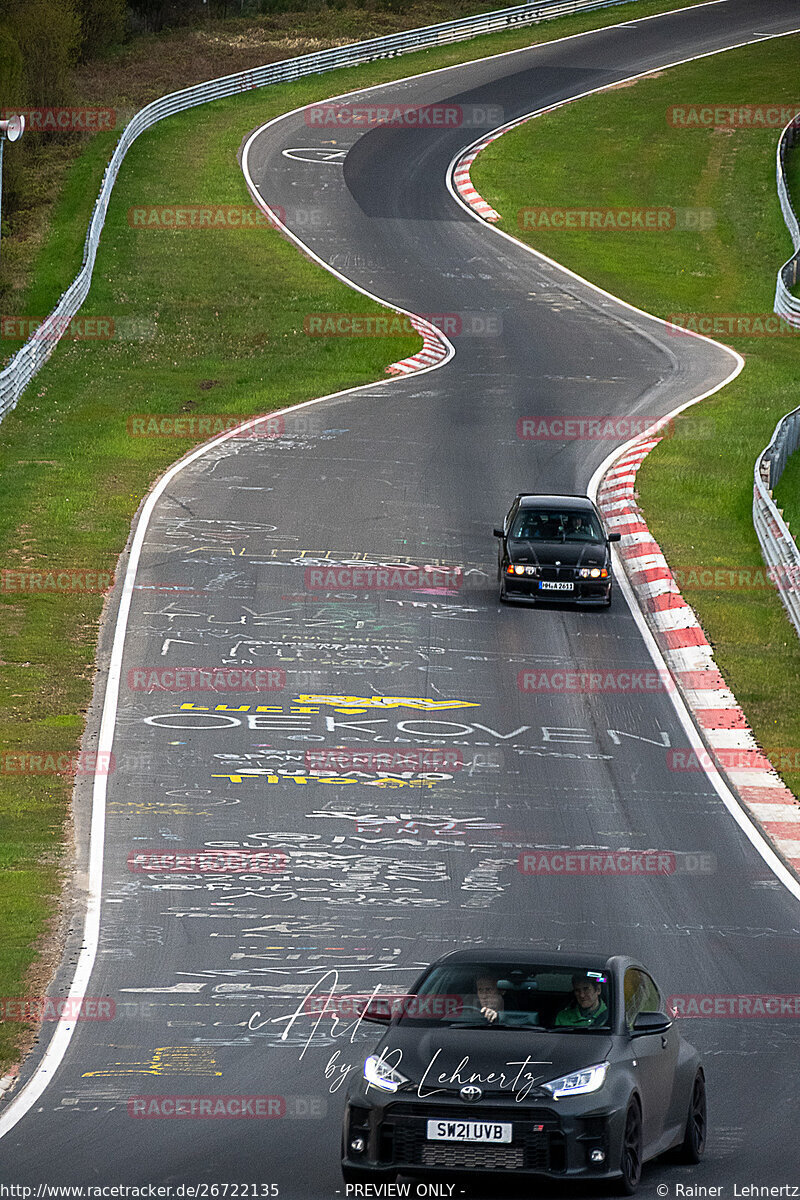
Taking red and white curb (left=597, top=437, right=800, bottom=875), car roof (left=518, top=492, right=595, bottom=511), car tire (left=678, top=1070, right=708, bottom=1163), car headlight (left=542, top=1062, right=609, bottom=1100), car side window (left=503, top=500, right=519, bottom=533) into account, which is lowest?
red and white curb (left=597, top=437, right=800, bottom=875)

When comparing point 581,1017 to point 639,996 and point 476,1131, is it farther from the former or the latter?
point 476,1131

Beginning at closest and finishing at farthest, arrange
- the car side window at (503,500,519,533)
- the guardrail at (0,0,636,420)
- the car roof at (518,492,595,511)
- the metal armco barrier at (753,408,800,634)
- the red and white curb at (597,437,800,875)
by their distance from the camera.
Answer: the red and white curb at (597,437,800,875), the metal armco barrier at (753,408,800,634), the car side window at (503,500,519,533), the car roof at (518,492,595,511), the guardrail at (0,0,636,420)

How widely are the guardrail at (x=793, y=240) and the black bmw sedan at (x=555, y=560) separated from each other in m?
24.2

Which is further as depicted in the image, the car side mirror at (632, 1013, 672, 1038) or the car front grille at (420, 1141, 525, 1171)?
the car side mirror at (632, 1013, 672, 1038)

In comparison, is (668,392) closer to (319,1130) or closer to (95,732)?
(95,732)

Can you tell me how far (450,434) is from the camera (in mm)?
38125

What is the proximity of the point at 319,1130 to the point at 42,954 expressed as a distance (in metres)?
5.00

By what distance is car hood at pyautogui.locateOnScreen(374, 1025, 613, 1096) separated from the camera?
9.44 m

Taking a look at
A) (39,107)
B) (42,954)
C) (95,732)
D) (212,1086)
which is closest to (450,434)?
(95,732)

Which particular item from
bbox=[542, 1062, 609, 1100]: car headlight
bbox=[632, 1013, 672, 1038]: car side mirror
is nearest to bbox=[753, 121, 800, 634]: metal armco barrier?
bbox=[632, 1013, 672, 1038]: car side mirror

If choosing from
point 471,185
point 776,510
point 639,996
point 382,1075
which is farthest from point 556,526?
point 471,185

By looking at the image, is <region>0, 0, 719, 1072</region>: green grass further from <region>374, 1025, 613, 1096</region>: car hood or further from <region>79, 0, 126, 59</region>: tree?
<region>79, 0, 126, 59</region>: tree

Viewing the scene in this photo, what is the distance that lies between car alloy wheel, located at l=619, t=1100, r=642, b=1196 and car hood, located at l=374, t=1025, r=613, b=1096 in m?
0.34

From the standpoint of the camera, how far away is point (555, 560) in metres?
27.8
